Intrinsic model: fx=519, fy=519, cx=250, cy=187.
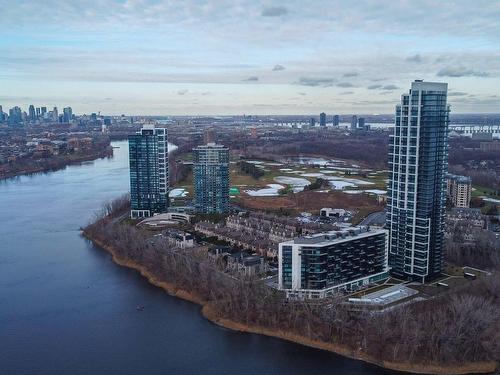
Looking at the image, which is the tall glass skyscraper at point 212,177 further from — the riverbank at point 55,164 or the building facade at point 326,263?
the riverbank at point 55,164

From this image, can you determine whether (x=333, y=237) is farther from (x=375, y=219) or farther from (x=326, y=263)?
(x=375, y=219)

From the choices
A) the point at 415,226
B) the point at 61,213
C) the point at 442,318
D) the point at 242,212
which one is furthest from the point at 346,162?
the point at 442,318

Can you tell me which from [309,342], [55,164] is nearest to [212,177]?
[309,342]

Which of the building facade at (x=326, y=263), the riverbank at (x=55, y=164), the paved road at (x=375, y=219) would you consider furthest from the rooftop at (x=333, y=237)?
the riverbank at (x=55, y=164)

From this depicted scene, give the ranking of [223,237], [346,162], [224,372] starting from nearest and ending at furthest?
[224,372] < [223,237] < [346,162]

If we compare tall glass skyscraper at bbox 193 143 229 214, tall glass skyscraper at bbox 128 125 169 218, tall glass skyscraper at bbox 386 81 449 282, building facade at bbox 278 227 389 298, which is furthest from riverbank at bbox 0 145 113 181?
tall glass skyscraper at bbox 386 81 449 282

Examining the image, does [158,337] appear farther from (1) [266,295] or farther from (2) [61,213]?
(2) [61,213]
